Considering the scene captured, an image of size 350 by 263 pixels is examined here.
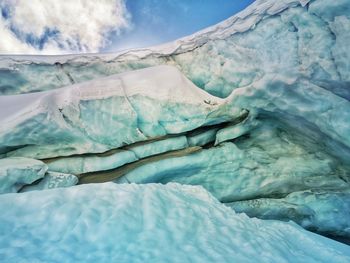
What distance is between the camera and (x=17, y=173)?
12.7 feet

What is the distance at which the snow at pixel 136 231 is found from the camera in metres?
2.58

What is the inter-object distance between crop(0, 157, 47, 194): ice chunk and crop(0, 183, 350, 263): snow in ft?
2.38

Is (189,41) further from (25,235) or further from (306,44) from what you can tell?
(25,235)

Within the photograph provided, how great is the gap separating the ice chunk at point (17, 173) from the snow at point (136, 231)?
0.73 m

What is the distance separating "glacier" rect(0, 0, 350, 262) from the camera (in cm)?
449

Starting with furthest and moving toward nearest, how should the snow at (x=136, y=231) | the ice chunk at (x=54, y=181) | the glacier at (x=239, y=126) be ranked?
the glacier at (x=239, y=126) < the ice chunk at (x=54, y=181) < the snow at (x=136, y=231)

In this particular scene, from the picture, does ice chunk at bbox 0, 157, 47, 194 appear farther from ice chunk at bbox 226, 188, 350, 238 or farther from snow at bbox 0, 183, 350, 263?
ice chunk at bbox 226, 188, 350, 238

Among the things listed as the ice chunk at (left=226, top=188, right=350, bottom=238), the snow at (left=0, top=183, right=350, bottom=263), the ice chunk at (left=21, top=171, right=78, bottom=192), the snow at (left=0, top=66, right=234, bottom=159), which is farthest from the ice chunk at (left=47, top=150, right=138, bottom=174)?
the ice chunk at (left=226, top=188, right=350, bottom=238)

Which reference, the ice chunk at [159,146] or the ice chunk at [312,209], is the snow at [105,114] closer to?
the ice chunk at [159,146]

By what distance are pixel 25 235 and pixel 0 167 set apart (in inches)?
62.0

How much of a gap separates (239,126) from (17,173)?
3.60 m

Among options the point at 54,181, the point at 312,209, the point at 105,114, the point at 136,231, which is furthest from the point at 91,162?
the point at 312,209

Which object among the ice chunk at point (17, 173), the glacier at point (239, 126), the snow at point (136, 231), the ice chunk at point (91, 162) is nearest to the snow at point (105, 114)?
the glacier at point (239, 126)

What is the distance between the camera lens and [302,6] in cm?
475
